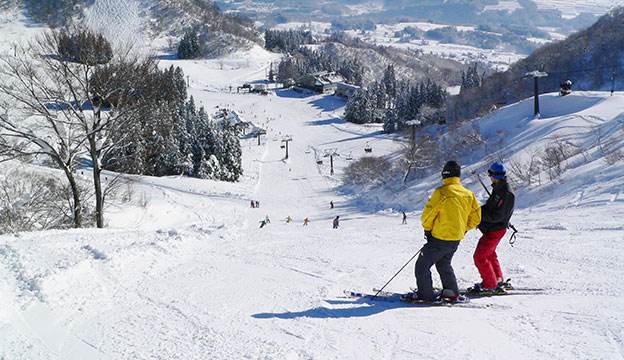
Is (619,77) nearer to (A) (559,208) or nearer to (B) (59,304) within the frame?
(A) (559,208)

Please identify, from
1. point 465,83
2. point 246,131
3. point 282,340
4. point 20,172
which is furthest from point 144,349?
point 465,83

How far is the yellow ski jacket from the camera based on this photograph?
4703mm

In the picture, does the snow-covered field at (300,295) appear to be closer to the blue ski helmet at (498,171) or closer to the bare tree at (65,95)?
the blue ski helmet at (498,171)

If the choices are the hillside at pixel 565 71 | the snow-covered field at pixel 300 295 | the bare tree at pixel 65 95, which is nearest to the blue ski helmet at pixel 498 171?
the snow-covered field at pixel 300 295

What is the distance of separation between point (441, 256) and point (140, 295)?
445 cm

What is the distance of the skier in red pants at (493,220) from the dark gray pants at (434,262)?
574 millimetres

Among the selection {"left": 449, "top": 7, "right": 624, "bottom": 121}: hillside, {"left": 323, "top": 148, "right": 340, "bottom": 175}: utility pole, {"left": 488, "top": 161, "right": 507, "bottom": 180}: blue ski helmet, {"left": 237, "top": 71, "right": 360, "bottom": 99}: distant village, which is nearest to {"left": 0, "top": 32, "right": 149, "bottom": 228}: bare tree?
{"left": 488, "top": 161, "right": 507, "bottom": 180}: blue ski helmet

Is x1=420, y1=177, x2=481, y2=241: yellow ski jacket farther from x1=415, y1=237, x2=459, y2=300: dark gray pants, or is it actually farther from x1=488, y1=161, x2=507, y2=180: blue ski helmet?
x1=488, y1=161, x2=507, y2=180: blue ski helmet

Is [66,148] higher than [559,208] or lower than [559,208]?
higher

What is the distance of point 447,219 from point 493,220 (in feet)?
2.89

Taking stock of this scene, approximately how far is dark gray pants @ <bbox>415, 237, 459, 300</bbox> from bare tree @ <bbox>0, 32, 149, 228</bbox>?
1054 cm

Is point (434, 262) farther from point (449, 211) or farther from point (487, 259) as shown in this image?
point (487, 259)

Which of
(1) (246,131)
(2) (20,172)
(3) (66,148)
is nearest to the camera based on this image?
(3) (66,148)

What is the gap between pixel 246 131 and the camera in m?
78.5
